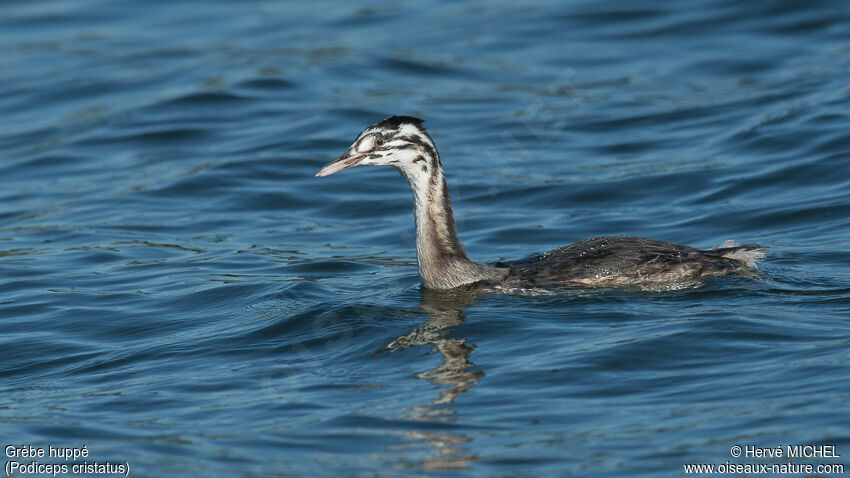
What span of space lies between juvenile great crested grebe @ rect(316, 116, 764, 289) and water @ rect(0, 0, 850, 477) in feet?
0.74

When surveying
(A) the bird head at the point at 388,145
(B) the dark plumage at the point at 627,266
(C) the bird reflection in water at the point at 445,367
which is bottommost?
(C) the bird reflection in water at the point at 445,367

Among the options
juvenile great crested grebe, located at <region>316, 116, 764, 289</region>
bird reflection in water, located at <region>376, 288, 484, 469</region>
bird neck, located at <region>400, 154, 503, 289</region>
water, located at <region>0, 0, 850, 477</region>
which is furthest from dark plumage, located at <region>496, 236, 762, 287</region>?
bird reflection in water, located at <region>376, 288, 484, 469</region>

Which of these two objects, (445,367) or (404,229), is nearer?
(445,367)

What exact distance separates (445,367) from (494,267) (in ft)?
7.56

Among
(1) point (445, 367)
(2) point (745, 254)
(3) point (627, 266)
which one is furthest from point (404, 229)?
(1) point (445, 367)

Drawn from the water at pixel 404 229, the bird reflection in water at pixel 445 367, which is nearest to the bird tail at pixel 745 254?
the water at pixel 404 229

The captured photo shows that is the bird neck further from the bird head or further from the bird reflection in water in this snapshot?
the bird head

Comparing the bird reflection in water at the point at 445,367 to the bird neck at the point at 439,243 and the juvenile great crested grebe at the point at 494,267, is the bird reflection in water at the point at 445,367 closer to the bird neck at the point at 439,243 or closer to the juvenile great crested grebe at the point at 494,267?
the bird neck at the point at 439,243

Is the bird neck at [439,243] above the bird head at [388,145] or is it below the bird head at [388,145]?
below

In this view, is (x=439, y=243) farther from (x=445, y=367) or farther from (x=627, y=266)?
(x=445, y=367)

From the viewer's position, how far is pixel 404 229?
1500 centimetres

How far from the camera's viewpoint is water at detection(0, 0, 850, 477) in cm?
827

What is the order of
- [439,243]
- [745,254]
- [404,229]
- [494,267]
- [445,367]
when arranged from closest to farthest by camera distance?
[445,367]
[745,254]
[439,243]
[494,267]
[404,229]

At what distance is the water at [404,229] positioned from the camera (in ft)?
27.1
